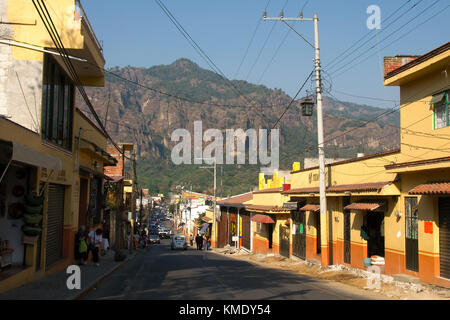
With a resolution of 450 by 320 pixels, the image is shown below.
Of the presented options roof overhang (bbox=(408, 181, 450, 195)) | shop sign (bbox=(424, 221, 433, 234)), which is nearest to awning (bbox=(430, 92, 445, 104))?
roof overhang (bbox=(408, 181, 450, 195))

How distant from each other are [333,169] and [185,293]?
14.3 m

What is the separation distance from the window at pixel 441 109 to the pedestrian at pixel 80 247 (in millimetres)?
14270

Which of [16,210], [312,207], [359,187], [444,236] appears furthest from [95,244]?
→ [444,236]

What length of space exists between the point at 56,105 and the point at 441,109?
13452 mm

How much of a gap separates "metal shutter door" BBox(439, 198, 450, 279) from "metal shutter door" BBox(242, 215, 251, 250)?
29.9 meters

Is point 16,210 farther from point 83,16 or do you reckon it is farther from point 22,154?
point 83,16

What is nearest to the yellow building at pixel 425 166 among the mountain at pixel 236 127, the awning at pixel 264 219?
the awning at pixel 264 219

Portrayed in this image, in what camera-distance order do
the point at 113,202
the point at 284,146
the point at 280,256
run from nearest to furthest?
the point at 280,256 < the point at 113,202 < the point at 284,146

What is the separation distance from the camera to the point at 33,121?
15.0 metres

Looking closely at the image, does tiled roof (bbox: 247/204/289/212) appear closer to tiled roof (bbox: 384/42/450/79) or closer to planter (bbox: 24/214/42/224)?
tiled roof (bbox: 384/42/450/79)

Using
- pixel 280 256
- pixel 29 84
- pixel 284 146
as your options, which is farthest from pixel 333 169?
pixel 284 146

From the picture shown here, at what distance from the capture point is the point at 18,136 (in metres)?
13.0
